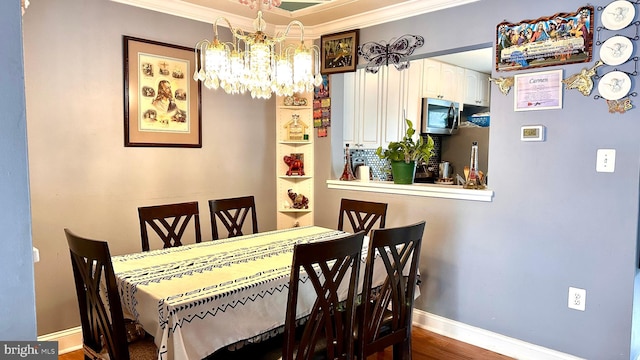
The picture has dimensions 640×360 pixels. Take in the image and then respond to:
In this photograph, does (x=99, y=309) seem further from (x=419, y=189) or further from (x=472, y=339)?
(x=472, y=339)

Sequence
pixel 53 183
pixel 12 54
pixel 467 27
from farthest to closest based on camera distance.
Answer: pixel 467 27 → pixel 53 183 → pixel 12 54

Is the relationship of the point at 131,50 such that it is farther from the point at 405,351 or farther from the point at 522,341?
the point at 522,341

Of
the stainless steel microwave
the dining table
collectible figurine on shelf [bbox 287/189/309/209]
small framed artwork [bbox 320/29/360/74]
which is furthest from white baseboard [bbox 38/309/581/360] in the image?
small framed artwork [bbox 320/29/360/74]

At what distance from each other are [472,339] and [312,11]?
2745mm

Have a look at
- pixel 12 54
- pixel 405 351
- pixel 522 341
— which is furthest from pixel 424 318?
pixel 12 54

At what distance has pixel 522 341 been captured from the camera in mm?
2625

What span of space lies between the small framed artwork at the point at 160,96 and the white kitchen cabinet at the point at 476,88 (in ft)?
10.3

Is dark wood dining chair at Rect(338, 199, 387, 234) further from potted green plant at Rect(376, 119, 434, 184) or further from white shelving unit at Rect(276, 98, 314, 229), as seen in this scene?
white shelving unit at Rect(276, 98, 314, 229)

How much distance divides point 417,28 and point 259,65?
148cm

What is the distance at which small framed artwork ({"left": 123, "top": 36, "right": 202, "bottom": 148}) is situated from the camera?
2920 mm

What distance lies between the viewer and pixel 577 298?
7.82ft

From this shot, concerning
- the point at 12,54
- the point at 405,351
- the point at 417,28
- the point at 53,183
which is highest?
the point at 417,28

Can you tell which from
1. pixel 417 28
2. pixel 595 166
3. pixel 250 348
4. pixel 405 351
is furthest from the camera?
pixel 417 28
